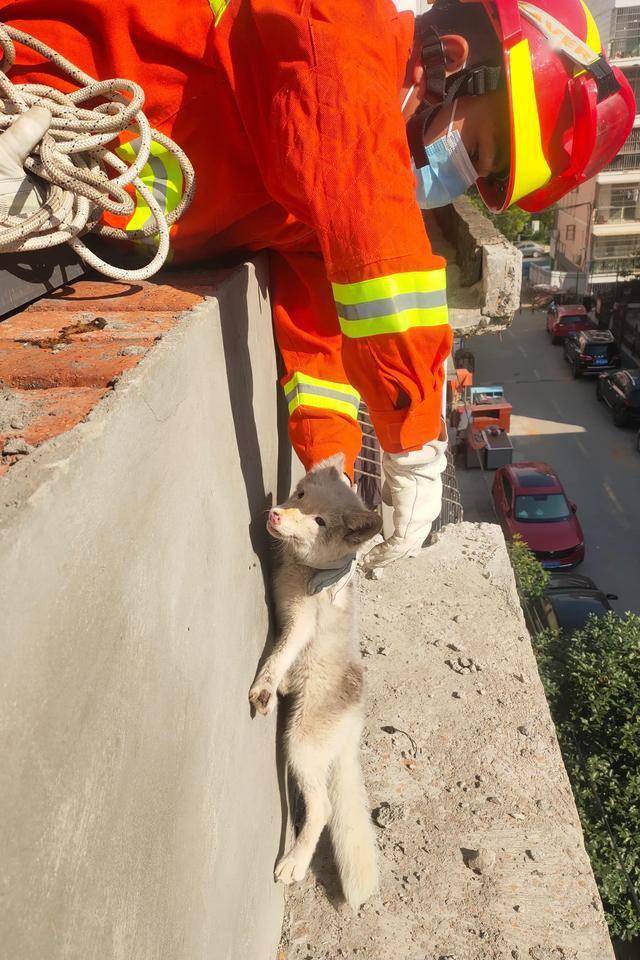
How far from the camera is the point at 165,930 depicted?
4.76 feet

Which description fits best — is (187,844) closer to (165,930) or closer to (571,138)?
(165,930)

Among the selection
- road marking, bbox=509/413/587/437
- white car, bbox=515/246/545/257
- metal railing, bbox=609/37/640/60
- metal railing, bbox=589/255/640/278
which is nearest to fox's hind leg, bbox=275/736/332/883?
road marking, bbox=509/413/587/437

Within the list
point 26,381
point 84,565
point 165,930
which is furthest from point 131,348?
point 165,930

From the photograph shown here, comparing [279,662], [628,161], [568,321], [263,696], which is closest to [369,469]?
[279,662]

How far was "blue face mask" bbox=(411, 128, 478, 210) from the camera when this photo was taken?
2.57 metres

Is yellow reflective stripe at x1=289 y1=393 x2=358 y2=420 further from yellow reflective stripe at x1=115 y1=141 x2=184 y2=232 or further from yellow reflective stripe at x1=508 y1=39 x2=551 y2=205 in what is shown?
yellow reflective stripe at x1=508 y1=39 x2=551 y2=205

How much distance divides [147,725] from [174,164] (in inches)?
64.4

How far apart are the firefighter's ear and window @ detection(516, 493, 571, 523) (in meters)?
12.1

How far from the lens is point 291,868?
2.63m

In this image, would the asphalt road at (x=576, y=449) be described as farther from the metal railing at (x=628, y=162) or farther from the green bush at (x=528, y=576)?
the metal railing at (x=628, y=162)

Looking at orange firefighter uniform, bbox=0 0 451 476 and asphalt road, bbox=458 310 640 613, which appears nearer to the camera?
orange firefighter uniform, bbox=0 0 451 476

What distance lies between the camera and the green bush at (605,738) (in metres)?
6.31

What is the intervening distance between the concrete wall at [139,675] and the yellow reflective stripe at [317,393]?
0.42m

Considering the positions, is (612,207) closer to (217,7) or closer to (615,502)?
(615,502)
